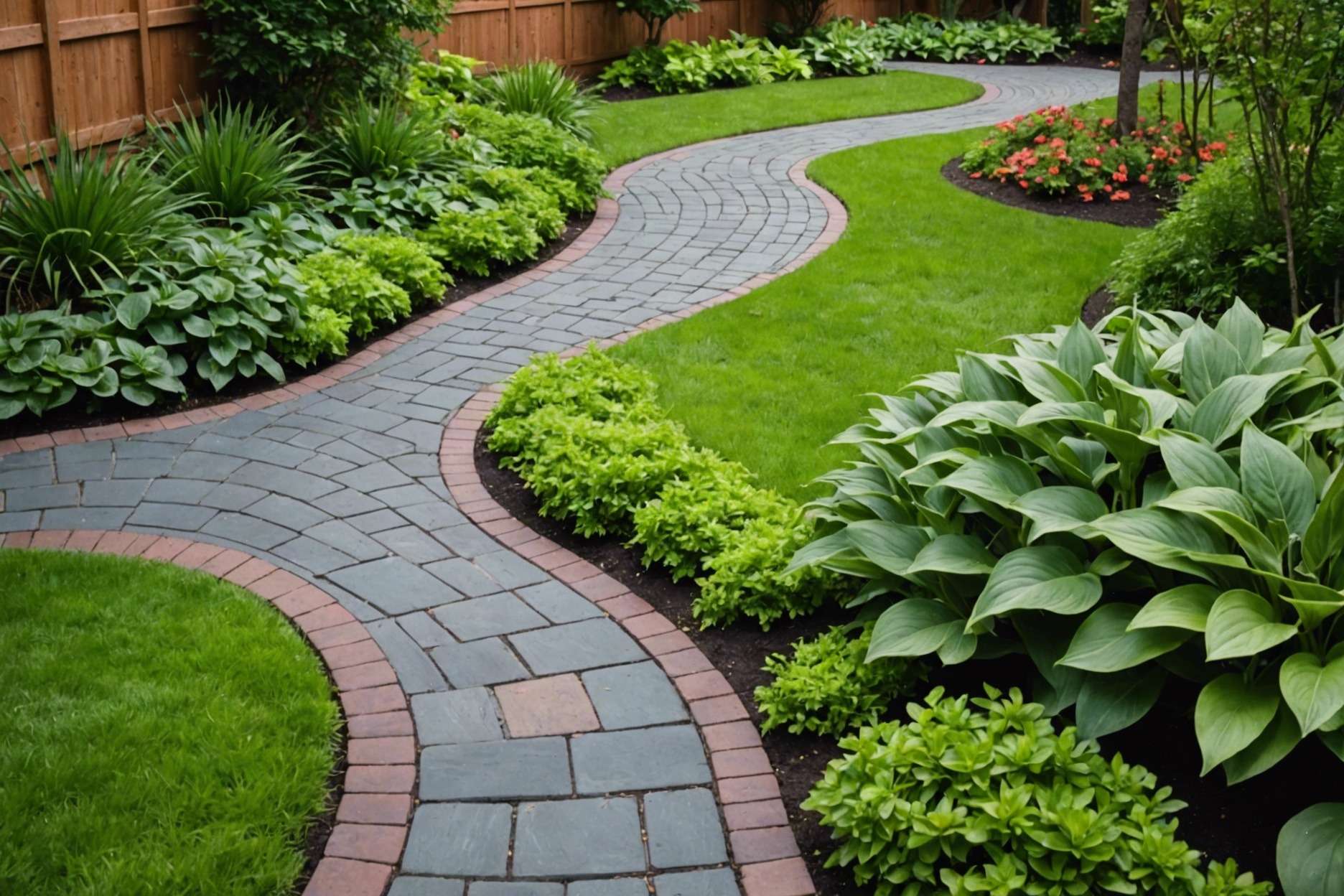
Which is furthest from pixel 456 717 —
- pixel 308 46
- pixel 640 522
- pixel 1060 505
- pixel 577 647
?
pixel 308 46

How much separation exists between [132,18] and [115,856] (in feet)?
21.2

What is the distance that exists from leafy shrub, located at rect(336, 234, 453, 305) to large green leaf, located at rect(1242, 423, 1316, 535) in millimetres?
4808

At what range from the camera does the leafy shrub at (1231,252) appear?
605 centimetres

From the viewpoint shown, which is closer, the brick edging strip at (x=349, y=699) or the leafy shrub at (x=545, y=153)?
the brick edging strip at (x=349, y=699)

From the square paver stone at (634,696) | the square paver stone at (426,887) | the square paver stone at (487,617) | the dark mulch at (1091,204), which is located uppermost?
the dark mulch at (1091,204)

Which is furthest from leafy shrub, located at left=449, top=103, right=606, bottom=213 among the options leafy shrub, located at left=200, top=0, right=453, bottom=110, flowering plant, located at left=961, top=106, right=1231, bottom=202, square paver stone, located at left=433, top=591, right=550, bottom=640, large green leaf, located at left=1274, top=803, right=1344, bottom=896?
large green leaf, located at left=1274, top=803, right=1344, bottom=896

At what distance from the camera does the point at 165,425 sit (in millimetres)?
5570

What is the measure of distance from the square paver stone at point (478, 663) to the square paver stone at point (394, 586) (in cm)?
30

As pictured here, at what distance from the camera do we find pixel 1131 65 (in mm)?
9773

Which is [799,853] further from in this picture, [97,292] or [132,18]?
[132,18]

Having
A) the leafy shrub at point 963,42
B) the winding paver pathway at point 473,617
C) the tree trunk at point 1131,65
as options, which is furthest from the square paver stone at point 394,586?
the leafy shrub at point 963,42

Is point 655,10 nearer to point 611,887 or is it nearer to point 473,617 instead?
point 473,617

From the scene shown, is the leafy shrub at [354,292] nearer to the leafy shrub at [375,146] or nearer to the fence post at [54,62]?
the leafy shrub at [375,146]

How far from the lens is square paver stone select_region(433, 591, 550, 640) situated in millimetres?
4059
